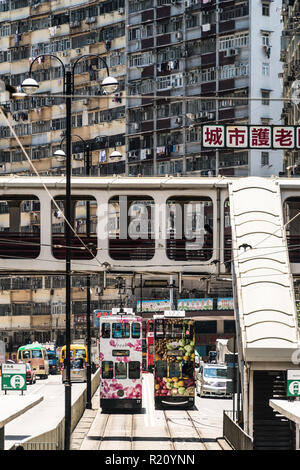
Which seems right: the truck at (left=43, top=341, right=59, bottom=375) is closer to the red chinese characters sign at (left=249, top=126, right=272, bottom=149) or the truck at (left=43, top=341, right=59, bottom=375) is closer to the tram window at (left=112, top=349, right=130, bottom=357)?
the tram window at (left=112, top=349, right=130, bottom=357)

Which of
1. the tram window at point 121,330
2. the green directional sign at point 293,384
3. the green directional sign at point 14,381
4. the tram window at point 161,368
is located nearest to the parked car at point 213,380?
the tram window at point 161,368

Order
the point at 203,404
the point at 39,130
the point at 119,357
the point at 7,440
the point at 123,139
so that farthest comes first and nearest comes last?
the point at 39,130
the point at 123,139
the point at 203,404
the point at 119,357
the point at 7,440

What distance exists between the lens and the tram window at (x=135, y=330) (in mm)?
50312

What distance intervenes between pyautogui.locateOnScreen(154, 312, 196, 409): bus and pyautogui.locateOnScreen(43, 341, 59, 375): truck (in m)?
44.3

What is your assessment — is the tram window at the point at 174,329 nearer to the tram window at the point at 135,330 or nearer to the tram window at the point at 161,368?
the tram window at the point at 161,368

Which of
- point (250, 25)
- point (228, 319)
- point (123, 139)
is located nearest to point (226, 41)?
point (250, 25)

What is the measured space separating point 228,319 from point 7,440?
74512 millimetres

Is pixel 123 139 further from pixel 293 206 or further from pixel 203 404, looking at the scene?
pixel 293 206

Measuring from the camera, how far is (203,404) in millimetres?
62062

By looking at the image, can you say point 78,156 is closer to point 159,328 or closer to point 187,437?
point 159,328

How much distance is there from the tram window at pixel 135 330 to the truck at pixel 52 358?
4785cm

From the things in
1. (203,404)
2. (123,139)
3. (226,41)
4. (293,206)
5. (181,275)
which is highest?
(226,41)

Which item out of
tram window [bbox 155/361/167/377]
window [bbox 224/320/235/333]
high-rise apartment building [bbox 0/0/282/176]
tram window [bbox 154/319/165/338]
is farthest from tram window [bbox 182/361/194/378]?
window [bbox 224/320/235/333]

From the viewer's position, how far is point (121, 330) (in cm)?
5025
